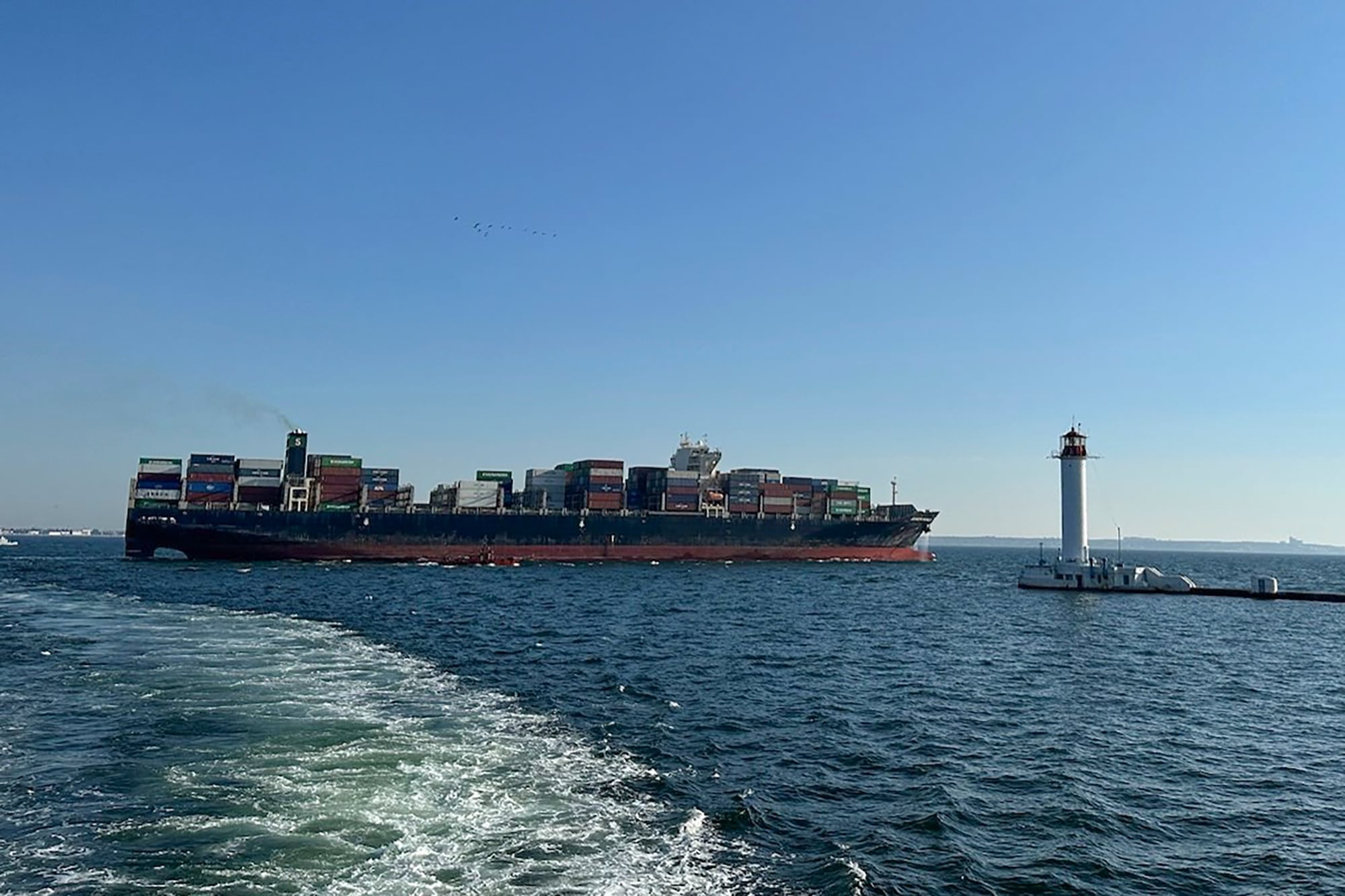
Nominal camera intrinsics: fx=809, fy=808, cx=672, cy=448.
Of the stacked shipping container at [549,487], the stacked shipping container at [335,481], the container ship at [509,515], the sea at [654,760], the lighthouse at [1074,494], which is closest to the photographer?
the sea at [654,760]

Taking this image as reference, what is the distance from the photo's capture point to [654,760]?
68.3 feet

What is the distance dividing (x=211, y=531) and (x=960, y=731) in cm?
9043

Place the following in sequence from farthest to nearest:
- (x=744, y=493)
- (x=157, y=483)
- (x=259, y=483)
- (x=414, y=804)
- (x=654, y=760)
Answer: (x=744, y=493), (x=259, y=483), (x=157, y=483), (x=654, y=760), (x=414, y=804)

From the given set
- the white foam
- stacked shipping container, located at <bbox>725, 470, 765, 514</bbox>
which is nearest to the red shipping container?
stacked shipping container, located at <bbox>725, 470, 765, 514</bbox>

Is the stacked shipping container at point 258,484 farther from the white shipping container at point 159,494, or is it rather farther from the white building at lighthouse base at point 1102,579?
the white building at lighthouse base at point 1102,579

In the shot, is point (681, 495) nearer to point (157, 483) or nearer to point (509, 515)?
point (509, 515)

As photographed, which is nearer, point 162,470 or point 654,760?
point 654,760

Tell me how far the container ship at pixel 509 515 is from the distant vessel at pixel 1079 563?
43.8 metres

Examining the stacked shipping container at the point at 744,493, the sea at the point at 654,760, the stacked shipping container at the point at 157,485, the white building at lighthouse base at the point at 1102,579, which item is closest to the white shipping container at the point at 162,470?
the stacked shipping container at the point at 157,485

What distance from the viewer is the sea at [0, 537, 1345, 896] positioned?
14.3m

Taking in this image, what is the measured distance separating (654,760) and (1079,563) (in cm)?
6443

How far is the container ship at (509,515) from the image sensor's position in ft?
308

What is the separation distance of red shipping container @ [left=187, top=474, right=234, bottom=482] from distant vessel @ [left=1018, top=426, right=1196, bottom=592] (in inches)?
3577

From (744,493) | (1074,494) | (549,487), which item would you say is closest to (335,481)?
(549,487)
